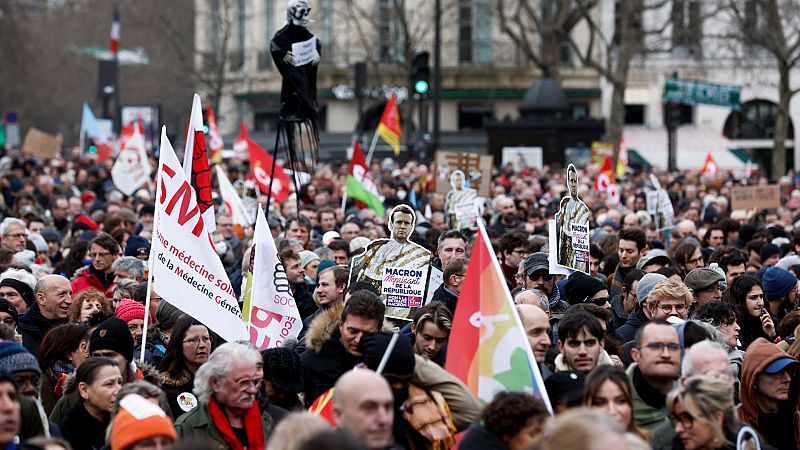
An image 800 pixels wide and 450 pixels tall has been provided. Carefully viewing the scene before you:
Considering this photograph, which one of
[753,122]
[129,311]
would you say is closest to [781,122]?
[753,122]

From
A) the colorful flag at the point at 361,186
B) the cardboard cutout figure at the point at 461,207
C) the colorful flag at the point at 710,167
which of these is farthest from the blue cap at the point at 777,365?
the colorful flag at the point at 710,167

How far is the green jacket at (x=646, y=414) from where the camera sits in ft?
22.2

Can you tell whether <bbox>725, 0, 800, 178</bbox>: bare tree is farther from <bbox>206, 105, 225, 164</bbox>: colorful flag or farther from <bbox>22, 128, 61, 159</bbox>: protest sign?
<bbox>22, 128, 61, 159</bbox>: protest sign

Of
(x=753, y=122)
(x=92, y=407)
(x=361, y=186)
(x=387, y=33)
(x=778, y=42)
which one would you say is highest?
(x=387, y=33)

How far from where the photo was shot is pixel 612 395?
6.37 meters

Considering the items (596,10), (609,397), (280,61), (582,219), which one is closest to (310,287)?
(582,219)

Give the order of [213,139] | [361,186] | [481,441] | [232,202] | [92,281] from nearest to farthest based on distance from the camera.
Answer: [481,441]
[92,281]
[232,202]
[361,186]
[213,139]

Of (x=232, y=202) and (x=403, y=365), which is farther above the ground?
(x=232, y=202)

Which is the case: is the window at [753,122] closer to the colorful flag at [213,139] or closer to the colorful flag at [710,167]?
the colorful flag at [710,167]

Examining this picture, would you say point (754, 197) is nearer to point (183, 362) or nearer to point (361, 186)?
point (361, 186)

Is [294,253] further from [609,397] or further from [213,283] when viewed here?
[609,397]

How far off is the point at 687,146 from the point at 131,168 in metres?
35.1

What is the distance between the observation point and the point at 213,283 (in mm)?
8750

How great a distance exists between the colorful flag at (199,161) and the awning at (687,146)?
130 ft
